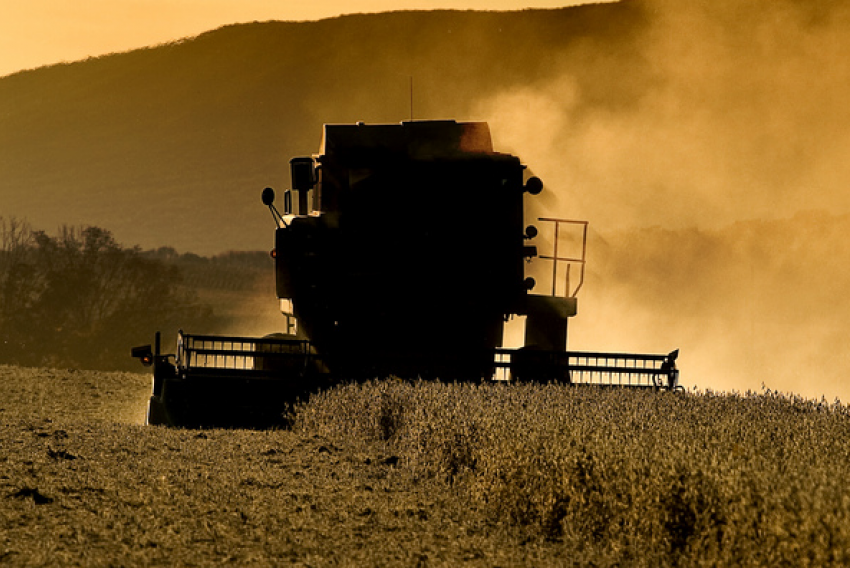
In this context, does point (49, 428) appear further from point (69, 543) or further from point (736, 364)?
point (736, 364)

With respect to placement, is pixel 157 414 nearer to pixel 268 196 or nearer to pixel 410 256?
pixel 268 196

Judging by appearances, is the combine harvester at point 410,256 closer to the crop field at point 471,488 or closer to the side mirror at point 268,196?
the side mirror at point 268,196

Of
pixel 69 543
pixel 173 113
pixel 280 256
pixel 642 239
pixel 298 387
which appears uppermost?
pixel 173 113

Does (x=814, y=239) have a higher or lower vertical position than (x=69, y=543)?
higher

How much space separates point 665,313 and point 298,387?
108 feet

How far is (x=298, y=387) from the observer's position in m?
19.3

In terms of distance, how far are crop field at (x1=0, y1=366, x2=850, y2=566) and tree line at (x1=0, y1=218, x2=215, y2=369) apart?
1276 inches

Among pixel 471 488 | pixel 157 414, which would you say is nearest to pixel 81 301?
pixel 157 414

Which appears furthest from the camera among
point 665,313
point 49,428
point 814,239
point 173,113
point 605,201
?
point 173,113

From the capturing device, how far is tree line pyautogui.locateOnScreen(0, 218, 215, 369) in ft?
158

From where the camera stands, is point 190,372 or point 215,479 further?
point 190,372

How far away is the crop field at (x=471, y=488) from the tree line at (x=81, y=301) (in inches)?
1276

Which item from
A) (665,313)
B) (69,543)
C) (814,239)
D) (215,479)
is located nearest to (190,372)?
(215,479)

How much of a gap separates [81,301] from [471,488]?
39.9 meters
